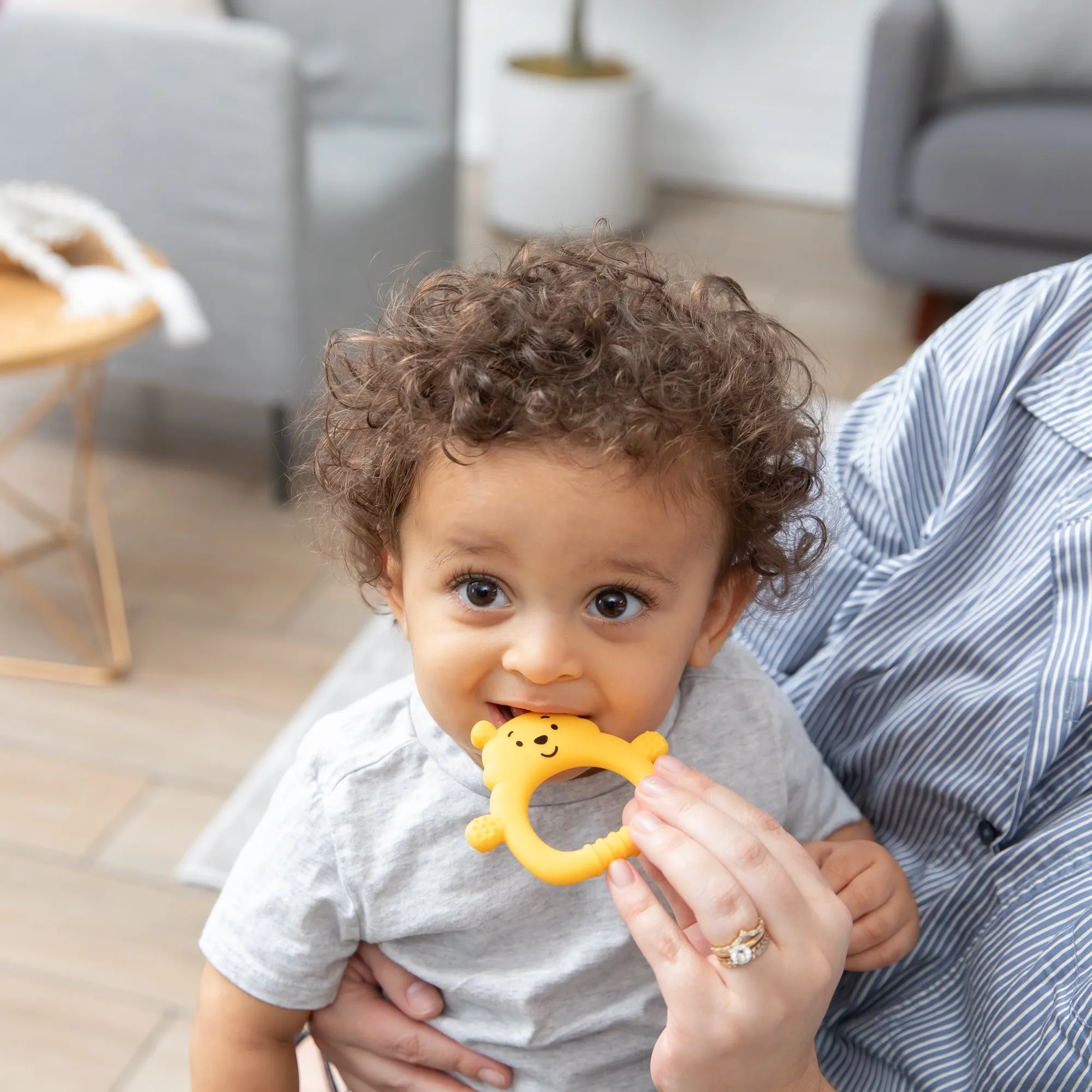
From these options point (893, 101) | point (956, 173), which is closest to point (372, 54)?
point (893, 101)

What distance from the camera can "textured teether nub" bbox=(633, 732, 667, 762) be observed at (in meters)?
0.75

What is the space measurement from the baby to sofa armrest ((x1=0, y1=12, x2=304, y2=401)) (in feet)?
4.85

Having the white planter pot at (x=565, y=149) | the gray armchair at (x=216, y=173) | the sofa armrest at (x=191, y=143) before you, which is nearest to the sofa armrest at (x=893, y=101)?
the white planter pot at (x=565, y=149)

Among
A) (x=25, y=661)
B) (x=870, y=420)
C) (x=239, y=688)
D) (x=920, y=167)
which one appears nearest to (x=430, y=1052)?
(x=870, y=420)

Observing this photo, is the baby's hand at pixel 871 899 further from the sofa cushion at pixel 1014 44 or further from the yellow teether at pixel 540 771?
the sofa cushion at pixel 1014 44

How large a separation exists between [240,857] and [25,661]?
1381mm

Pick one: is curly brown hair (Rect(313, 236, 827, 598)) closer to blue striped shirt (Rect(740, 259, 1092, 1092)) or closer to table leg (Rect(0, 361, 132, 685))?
blue striped shirt (Rect(740, 259, 1092, 1092))

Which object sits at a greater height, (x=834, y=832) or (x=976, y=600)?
(x=976, y=600)

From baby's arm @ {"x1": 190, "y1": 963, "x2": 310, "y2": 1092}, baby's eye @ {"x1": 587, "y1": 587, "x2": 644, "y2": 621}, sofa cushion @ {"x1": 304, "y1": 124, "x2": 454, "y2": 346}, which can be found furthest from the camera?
sofa cushion @ {"x1": 304, "y1": 124, "x2": 454, "y2": 346}

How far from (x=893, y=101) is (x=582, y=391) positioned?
8.61ft

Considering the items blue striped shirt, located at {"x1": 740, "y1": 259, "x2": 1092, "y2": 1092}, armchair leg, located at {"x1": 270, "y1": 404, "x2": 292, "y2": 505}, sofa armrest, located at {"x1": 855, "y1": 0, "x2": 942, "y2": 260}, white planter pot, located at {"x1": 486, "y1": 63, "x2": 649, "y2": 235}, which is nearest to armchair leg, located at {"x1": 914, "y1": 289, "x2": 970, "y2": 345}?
sofa armrest, located at {"x1": 855, "y1": 0, "x2": 942, "y2": 260}

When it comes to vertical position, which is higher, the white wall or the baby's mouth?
the baby's mouth

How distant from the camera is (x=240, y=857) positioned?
0.84 metres

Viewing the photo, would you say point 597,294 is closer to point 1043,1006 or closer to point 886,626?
point 886,626
